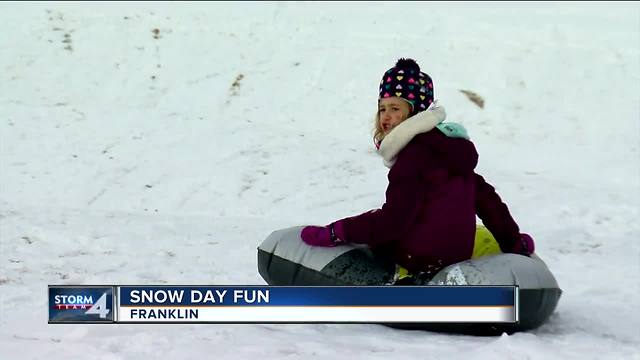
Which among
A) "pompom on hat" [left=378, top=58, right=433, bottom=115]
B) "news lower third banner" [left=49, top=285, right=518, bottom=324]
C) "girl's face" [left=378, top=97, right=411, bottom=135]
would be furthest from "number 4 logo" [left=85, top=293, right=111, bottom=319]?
"pompom on hat" [left=378, top=58, right=433, bottom=115]

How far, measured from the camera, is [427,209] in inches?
161

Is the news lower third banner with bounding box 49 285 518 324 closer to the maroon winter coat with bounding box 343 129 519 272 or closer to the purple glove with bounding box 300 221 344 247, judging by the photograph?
the maroon winter coat with bounding box 343 129 519 272

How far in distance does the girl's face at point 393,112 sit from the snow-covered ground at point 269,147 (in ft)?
3.64

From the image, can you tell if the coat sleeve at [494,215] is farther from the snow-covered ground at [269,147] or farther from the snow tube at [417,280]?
the snow-covered ground at [269,147]

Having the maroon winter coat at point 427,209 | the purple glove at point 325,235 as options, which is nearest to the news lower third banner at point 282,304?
the maroon winter coat at point 427,209

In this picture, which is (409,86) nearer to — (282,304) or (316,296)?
(316,296)

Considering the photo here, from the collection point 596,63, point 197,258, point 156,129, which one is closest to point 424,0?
point 596,63

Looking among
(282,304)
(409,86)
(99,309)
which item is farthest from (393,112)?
(99,309)

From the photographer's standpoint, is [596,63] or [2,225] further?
[596,63]

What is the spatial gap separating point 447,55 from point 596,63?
248cm

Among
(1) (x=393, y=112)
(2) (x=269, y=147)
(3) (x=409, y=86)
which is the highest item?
(2) (x=269, y=147)

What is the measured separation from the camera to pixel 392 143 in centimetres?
409

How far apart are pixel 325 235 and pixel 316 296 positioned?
573mm

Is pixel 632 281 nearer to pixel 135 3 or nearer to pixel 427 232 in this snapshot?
pixel 427 232
